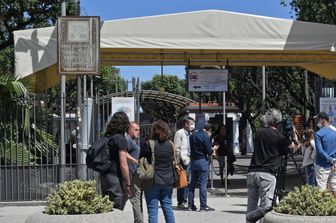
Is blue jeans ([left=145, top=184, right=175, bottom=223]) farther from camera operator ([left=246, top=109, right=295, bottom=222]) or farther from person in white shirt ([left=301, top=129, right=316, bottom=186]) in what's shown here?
person in white shirt ([left=301, top=129, right=316, bottom=186])

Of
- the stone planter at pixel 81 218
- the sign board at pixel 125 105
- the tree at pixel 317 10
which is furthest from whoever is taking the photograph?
the tree at pixel 317 10

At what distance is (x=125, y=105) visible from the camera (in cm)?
1393

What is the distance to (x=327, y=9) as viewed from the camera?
2430 centimetres

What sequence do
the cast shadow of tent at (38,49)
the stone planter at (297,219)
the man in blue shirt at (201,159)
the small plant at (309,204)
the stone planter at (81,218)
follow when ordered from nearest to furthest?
the stone planter at (297,219) < the small plant at (309,204) < the stone planter at (81,218) < the man in blue shirt at (201,159) < the cast shadow of tent at (38,49)

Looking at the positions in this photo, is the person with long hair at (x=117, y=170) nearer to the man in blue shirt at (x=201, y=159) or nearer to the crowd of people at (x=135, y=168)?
the crowd of people at (x=135, y=168)

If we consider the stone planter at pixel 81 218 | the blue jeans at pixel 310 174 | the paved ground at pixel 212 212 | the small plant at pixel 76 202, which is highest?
the small plant at pixel 76 202

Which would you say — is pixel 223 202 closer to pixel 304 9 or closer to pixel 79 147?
pixel 79 147

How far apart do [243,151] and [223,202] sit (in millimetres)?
30348

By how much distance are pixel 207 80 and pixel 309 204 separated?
30.5 ft

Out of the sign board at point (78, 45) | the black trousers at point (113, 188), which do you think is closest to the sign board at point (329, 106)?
the sign board at point (78, 45)

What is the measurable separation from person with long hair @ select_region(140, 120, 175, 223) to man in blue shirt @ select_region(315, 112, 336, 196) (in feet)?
10.0

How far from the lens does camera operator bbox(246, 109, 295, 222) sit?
26.5 ft

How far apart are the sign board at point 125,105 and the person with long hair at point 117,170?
243 inches

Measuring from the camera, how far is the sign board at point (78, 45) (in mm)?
11664
